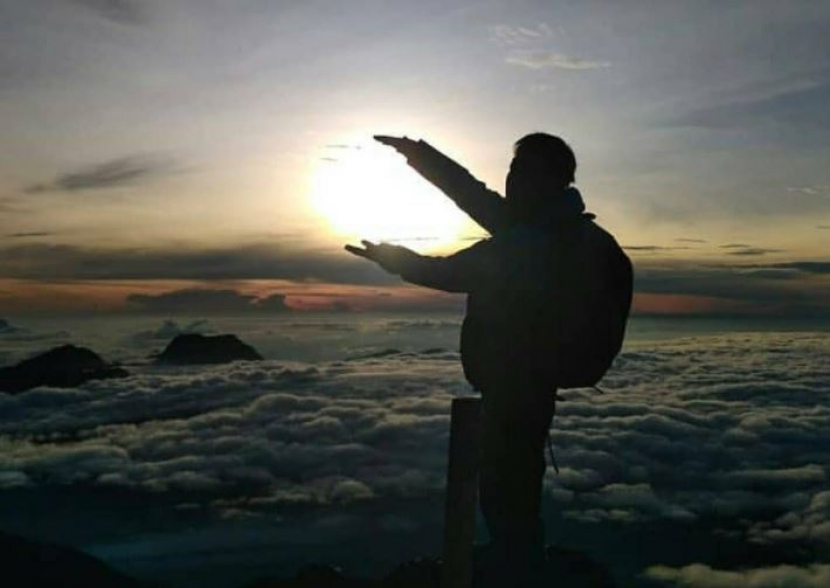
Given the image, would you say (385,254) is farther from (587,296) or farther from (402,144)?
(402,144)

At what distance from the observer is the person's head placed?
17.9 feet

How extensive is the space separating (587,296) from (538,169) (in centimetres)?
81

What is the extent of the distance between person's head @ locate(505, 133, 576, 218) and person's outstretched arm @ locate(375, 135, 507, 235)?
0.27 meters

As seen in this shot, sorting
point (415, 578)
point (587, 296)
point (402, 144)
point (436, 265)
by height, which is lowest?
point (415, 578)

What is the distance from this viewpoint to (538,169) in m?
5.46

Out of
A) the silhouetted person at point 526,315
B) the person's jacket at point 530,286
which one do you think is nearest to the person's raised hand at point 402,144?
the silhouetted person at point 526,315

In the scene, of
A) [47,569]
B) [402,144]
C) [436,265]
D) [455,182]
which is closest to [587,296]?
[436,265]

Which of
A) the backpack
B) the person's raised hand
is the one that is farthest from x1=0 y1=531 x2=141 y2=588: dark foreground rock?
the backpack

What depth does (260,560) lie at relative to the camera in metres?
168

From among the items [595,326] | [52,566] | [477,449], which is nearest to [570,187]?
[595,326]

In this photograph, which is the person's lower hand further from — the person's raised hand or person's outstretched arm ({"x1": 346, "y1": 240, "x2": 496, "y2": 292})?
the person's raised hand

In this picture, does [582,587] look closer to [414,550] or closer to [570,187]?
[570,187]

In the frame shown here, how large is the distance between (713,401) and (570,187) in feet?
657

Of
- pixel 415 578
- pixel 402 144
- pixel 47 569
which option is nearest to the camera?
pixel 402 144
